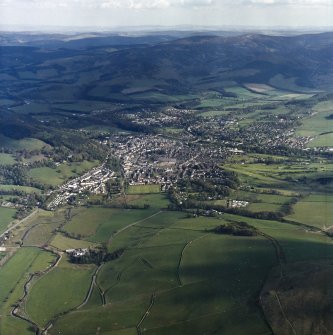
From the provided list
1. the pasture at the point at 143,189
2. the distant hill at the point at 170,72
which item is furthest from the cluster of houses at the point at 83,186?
the distant hill at the point at 170,72

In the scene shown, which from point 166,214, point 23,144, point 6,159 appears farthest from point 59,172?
point 166,214

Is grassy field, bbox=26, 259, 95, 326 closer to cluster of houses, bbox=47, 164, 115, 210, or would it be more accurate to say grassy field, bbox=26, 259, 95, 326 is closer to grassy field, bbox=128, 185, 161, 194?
cluster of houses, bbox=47, 164, 115, 210

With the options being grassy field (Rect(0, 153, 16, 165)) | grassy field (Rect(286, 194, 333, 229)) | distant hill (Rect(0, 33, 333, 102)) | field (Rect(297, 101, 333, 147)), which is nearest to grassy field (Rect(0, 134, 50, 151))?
grassy field (Rect(0, 153, 16, 165))

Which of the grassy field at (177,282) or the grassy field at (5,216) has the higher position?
the grassy field at (177,282)

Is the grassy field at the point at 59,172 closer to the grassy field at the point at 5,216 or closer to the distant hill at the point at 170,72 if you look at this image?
the grassy field at the point at 5,216

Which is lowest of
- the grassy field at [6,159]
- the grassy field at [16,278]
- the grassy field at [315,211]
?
the grassy field at [6,159]

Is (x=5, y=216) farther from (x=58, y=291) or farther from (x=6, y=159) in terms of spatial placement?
(x=6, y=159)

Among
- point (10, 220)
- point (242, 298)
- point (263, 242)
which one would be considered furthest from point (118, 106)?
point (242, 298)

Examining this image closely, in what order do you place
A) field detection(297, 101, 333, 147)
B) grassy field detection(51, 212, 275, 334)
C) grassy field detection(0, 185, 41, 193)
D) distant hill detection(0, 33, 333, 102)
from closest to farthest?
grassy field detection(51, 212, 275, 334) < grassy field detection(0, 185, 41, 193) < field detection(297, 101, 333, 147) < distant hill detection(0, 33, 333, 102)

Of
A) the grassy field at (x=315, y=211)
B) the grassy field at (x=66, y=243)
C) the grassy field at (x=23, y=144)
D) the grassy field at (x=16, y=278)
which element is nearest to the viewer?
the grassy field at (x=16, y=278)
